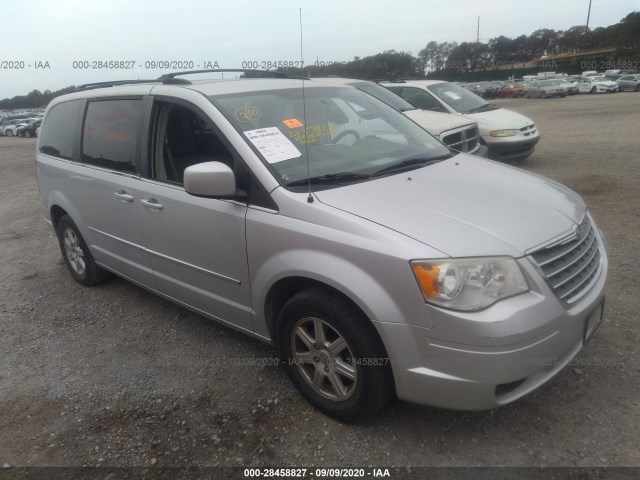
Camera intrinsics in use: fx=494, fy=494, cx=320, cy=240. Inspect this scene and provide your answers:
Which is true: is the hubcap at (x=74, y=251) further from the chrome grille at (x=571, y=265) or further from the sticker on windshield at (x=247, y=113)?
the chrome grille at (x=571, y=265)

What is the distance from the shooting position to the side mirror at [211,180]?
8.71 feet

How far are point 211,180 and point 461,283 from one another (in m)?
1.40

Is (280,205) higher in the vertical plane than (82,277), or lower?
higher

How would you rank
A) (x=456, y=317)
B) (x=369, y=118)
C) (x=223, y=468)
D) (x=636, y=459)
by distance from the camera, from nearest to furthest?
(x=456, y=317)
(x=636, y=459)
(x=223, y=468)
(x=369, y=118)

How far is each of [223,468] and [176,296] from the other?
142cm

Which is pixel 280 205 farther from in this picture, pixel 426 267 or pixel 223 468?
pixel 223 468

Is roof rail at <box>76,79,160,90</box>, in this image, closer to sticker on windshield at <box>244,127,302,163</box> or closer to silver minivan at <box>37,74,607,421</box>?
silver minivan at <box>37,74,607,421</box>

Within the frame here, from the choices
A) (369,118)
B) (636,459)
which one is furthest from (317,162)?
(636,459)

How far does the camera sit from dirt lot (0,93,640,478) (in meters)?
2.49

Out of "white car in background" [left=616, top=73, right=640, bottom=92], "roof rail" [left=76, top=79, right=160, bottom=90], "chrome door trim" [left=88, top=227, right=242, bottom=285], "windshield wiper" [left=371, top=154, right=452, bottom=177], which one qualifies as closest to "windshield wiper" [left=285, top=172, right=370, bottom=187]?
"windshield wiper" [left=371, top=154, right=452, bottom=177]

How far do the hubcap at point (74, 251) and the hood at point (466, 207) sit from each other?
3075mm

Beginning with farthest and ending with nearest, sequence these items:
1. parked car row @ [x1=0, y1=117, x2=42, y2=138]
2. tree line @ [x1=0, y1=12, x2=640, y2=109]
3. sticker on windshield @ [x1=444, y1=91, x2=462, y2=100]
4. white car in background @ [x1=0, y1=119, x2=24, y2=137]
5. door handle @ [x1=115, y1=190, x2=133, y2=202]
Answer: tree line @ [x1=0, y1=12, x2=640, y2=109] < white car in background @ [x1=0, y1=119, x2=24, y2=137] < parked car row @ [x1=0, y1=117, x2=42, y2=138] < sticker on windshield @ [x1=444, y1=91, x2=462, y2=100] < door handle @ [x1=115, y1=190, x2=133, y2=202]

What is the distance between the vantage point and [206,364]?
339 centimetres

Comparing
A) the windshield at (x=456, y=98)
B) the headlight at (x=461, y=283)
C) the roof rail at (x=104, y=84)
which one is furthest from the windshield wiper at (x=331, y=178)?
the windshield at (x=456, y=98)
